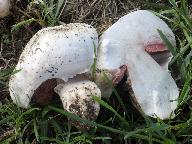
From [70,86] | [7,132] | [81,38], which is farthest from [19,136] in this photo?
[81,38]

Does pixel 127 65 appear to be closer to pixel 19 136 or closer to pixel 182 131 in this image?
pixel 182 131

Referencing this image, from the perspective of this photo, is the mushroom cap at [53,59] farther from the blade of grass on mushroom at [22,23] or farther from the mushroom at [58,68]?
the blade of grass on mushroom at [22,23]

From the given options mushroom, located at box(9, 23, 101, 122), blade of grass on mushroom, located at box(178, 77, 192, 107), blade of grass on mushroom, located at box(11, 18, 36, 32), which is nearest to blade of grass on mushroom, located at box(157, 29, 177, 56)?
blade of grass on mushroom, located at box(178, 77, 192, 107)

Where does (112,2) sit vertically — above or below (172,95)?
above

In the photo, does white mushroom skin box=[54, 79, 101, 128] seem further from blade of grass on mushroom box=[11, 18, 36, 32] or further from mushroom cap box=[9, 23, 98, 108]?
blade of grass on mushroom box=[11, 18, 36, 32]

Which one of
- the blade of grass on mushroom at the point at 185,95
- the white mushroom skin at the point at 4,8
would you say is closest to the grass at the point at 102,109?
the blade of grass on mushroom at the point at 185,95

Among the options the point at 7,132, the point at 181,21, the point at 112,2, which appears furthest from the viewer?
the point at 112,2
